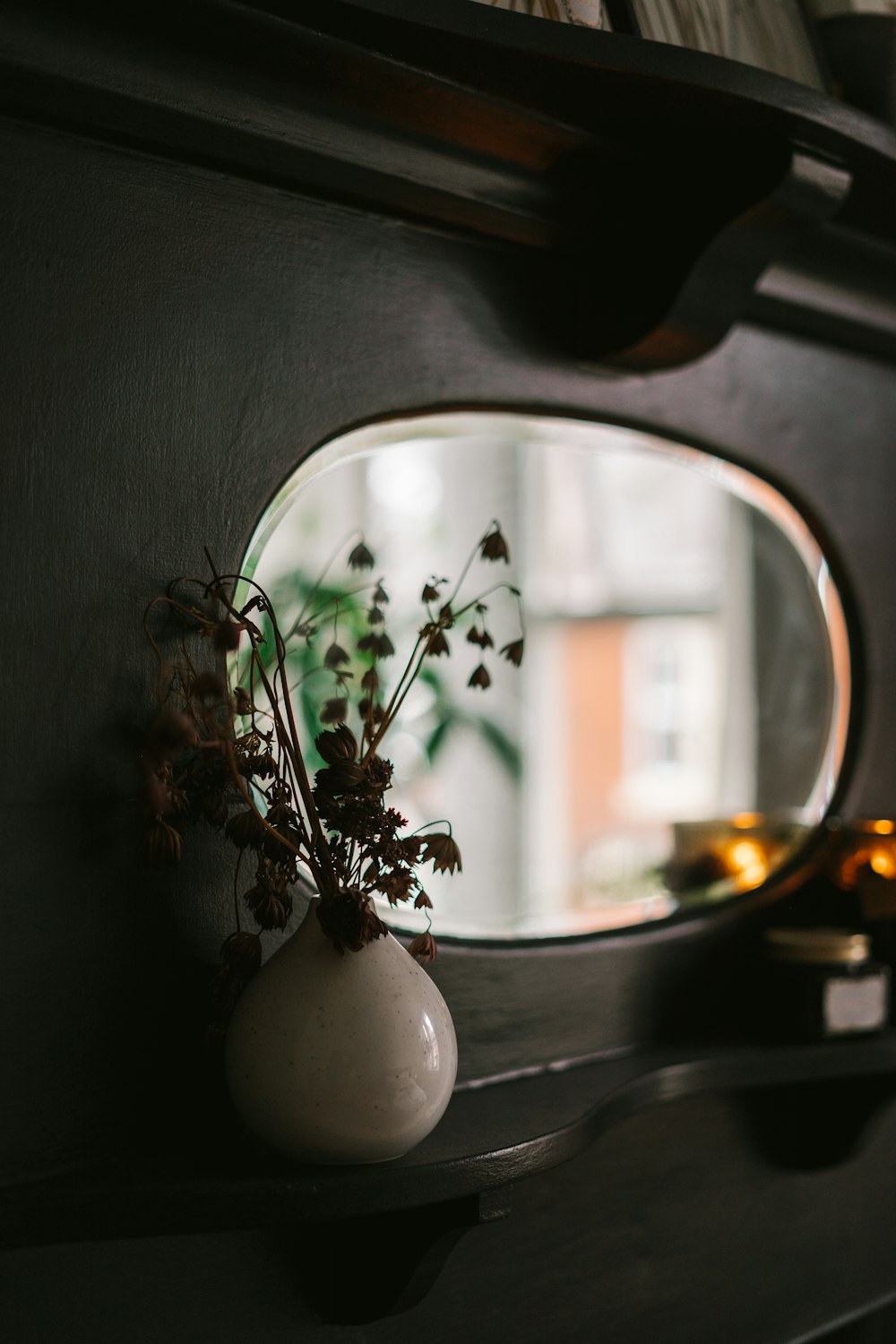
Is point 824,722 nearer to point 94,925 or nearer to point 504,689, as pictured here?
point 504,689

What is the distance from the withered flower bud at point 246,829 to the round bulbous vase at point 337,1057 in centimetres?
11

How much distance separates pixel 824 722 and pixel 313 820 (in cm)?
109

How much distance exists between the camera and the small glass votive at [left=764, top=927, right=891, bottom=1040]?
1.69m

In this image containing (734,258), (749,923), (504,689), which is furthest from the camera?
(504,689)

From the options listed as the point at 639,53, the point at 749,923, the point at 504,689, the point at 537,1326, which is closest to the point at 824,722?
the point at 749,923

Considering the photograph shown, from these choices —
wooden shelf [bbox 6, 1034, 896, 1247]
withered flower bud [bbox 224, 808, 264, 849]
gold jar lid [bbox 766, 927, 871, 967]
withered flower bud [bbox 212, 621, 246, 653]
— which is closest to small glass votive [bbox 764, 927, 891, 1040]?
gold jar lid [bbox 766, 927, 871, 967]

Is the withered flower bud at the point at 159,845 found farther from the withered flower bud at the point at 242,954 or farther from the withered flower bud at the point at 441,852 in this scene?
the withered flower bud at the point at 441,852

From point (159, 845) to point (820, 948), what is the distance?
3.38ft

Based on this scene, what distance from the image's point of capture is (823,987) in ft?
5.55

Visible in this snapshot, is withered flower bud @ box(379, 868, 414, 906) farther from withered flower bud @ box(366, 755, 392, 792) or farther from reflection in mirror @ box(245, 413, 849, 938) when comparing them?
reflection in mirror @ box(245, 413, 849, 938)

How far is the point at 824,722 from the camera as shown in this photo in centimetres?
195

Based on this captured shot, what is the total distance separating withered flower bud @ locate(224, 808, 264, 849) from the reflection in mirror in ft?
1.13

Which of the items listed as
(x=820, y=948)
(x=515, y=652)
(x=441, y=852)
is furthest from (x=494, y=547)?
(x=820, y=948)

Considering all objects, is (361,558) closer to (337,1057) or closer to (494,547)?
(494,547)
